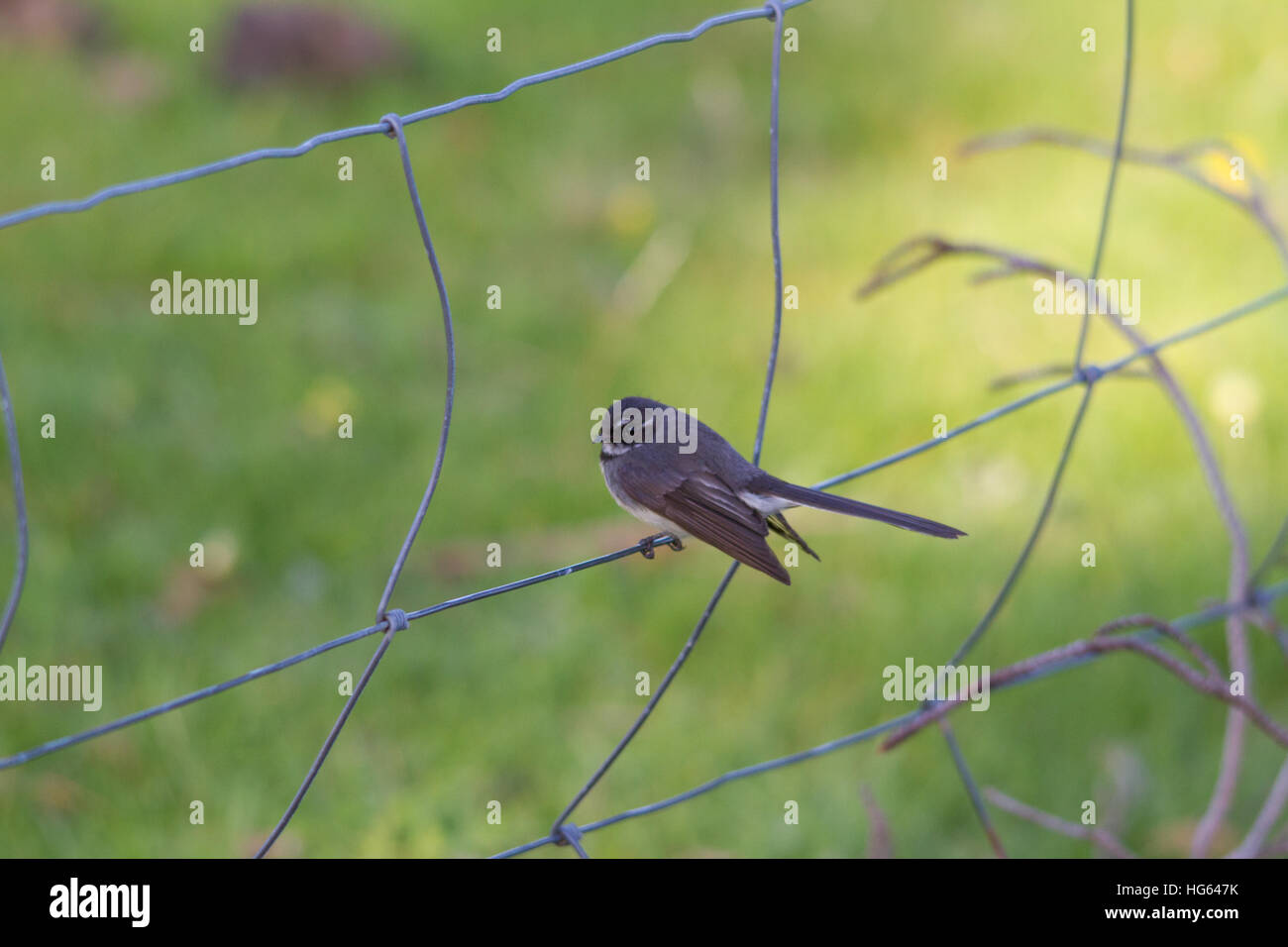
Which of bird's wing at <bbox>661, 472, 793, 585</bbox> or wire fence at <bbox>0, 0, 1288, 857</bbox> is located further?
bird's wing at <bbox>661, 472, 793, 585</bbox>

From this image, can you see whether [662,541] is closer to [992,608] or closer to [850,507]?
[850,507]

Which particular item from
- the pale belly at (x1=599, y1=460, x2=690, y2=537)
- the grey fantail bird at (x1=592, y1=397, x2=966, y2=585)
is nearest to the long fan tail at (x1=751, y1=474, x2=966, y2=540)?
the grey fantail bird at (x1=592, y1=397, x2=966, y2=585)

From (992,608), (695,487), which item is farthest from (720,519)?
(992,608)

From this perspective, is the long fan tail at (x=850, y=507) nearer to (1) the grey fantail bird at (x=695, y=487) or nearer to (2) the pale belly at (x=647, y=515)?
(1) the grey fantail bird at (x=695, y=487)

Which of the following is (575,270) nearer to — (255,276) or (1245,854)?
(255,276)

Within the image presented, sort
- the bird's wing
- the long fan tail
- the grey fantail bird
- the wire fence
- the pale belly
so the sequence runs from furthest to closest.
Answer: the pale belly
the grey fantail bird
the bird's wing
the long fan tail
the wire fence

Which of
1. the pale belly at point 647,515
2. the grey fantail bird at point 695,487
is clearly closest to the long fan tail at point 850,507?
the grey fantail bird at point 695,487

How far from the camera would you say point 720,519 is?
310cm

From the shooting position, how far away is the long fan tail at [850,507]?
2.73m

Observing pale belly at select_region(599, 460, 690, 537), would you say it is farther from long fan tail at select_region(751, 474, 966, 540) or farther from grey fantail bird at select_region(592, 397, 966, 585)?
long fan tail at select_region(751, 474, 966, 540)

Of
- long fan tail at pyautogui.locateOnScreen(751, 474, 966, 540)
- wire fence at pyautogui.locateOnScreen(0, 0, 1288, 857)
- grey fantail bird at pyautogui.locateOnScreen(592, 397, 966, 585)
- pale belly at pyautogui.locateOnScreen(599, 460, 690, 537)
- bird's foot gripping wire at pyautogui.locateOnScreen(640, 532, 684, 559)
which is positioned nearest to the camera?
wire fence at pyautogui.locateOnScreen(0, 0, 1288, 857)

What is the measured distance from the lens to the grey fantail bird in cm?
303

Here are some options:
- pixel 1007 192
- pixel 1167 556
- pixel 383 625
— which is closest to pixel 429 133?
pixel 1007 192
